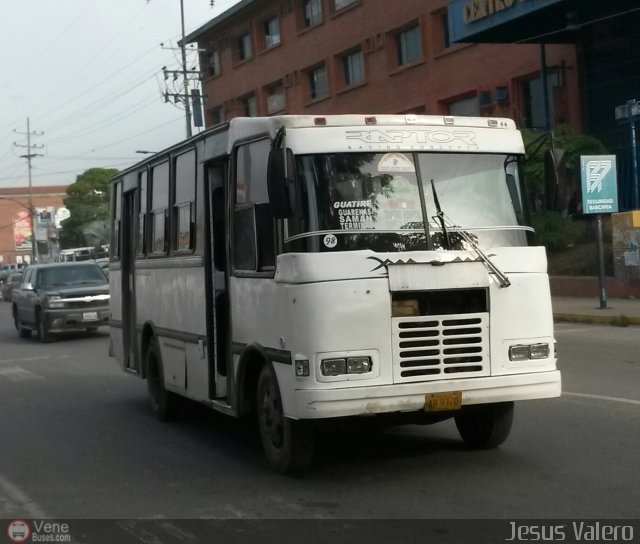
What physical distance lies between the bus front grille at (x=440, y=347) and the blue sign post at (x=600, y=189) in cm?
1393

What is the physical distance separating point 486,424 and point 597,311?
1287 centimetres

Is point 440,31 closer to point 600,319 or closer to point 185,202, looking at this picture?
point 600,319

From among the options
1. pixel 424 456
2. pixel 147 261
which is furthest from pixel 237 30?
pixel 424 456

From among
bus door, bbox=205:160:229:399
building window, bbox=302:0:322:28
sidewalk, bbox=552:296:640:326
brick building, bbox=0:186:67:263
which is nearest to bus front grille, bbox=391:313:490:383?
bus door, bbox=205:160:229:399

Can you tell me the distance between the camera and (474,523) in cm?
614

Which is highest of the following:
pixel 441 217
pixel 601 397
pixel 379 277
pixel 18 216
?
pixel 18 216

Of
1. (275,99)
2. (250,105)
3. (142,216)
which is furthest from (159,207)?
(250,105)

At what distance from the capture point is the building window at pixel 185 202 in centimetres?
932

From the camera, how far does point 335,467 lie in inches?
313

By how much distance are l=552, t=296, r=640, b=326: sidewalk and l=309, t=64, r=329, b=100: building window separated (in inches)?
862

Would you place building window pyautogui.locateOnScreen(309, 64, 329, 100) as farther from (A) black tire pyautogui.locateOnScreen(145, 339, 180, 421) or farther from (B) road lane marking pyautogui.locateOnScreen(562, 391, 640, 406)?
(B) road lane marking pyautogui.locateOnScreen(562, 391, 640, 406)

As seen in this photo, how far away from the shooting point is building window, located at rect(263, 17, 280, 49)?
151 ft

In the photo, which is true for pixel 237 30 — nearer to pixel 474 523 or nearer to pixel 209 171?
pixel 209 171

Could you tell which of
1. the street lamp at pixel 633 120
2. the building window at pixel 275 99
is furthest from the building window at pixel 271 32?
the street lamp at pixel 633 120
